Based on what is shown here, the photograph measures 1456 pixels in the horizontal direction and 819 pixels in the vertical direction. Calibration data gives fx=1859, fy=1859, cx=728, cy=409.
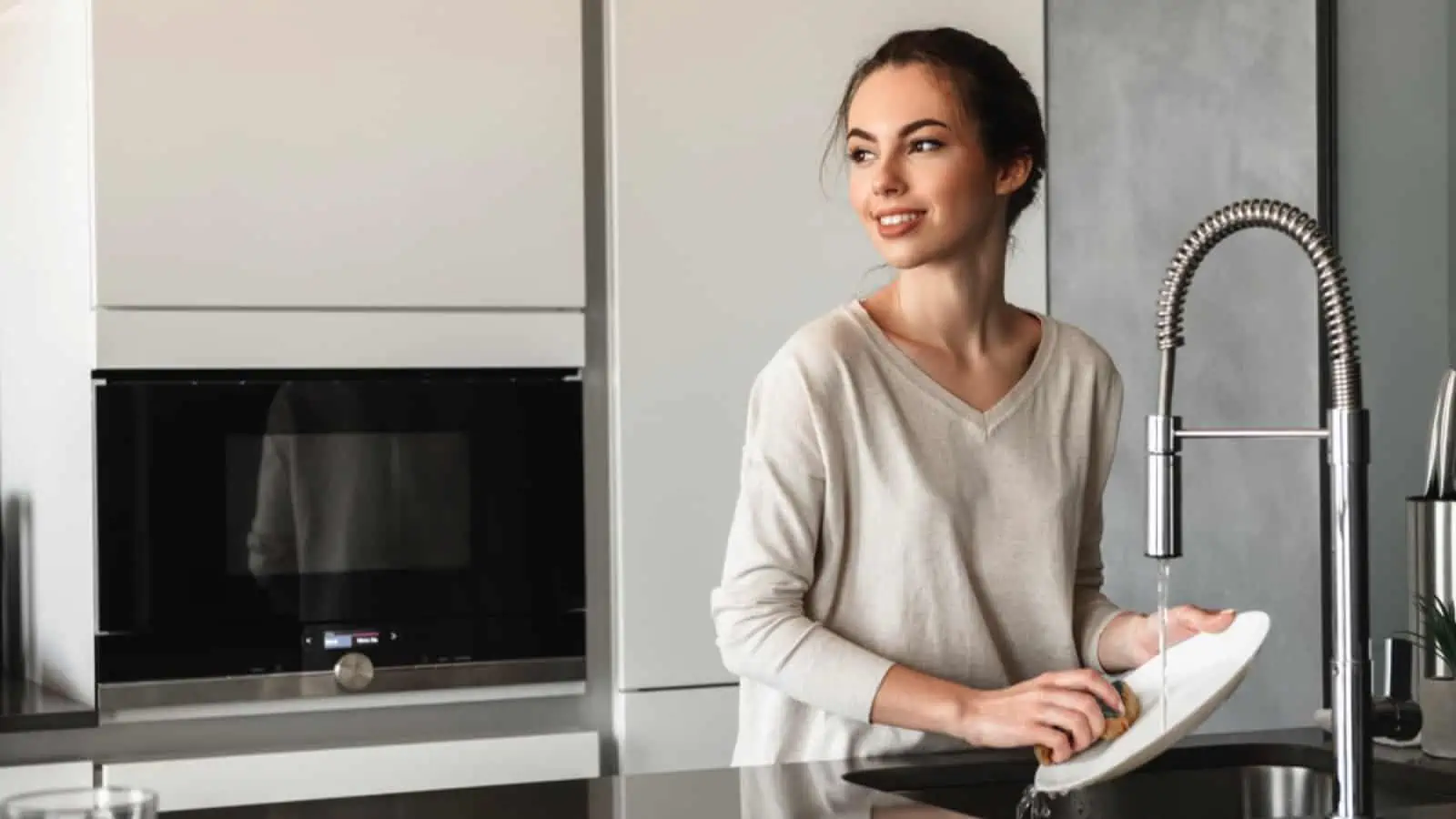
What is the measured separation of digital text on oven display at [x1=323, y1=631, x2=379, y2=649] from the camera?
A: 2.38m

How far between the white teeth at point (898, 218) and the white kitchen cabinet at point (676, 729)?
1148mm

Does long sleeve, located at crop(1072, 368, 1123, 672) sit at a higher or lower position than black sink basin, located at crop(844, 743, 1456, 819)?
higher

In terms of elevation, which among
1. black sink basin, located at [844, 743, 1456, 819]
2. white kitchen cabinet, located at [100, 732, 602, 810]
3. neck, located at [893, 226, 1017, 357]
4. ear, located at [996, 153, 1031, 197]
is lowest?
white kitchen cabinet, located at [100, 732, 602, 810]

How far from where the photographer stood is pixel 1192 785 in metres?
1.50

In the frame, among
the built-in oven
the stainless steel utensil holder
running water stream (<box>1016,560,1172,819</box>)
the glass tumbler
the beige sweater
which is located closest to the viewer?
the glass tumbler

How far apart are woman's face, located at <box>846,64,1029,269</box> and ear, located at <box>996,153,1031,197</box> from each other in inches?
1.0

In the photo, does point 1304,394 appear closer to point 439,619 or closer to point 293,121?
point 439,619

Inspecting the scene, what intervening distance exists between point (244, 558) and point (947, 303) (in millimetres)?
1121

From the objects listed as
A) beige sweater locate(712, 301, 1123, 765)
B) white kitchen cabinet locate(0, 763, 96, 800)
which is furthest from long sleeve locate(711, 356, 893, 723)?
white kitchen cabinet locate(0, 763, 96, 800)

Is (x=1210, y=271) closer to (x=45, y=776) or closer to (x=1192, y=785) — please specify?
(x=1192, y=785)

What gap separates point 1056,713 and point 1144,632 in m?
0.30

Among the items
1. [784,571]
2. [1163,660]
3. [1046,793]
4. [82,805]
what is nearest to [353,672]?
[784,571]

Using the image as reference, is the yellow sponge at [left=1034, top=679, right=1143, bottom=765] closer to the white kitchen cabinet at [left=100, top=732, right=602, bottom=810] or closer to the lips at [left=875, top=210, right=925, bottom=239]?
the lips at [left=875, top=210, right=925, bottom=239]

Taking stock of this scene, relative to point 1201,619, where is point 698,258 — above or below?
above
